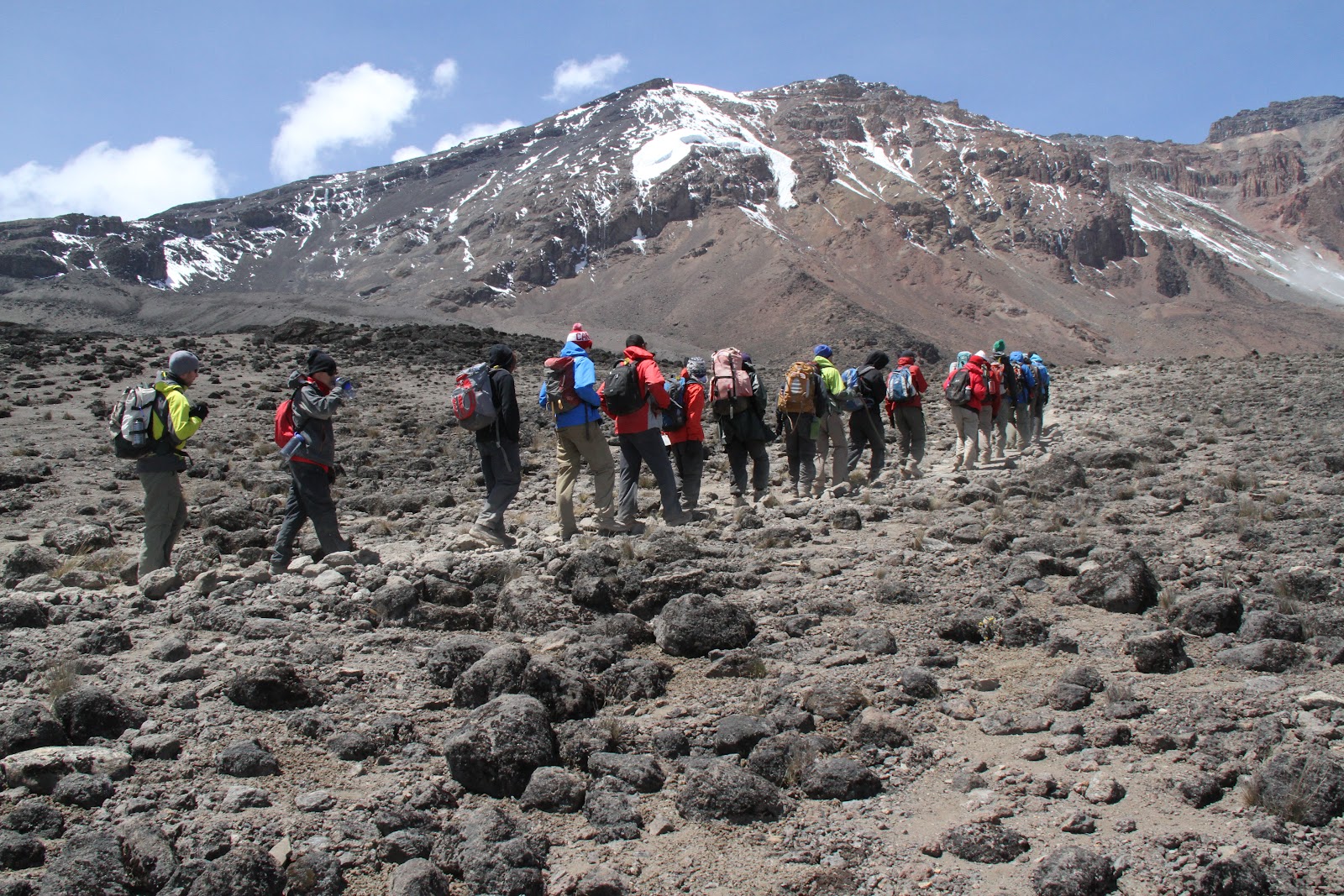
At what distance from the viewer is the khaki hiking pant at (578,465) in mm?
7793

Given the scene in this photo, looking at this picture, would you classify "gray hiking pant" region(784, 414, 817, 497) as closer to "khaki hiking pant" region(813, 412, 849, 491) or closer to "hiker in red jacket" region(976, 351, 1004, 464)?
"khaki hiking pant" region(813, 412, 849, 491)

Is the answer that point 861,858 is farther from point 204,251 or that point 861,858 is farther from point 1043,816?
point 204,251

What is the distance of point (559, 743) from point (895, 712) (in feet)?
4.85

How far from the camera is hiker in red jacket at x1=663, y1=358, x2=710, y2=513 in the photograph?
8.93 m

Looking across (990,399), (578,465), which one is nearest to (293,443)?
(578,465)

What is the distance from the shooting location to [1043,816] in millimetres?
3219

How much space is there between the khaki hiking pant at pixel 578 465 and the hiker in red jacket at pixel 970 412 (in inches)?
218

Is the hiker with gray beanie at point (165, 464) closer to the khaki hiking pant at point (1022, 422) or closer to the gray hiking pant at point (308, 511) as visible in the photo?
the gray hiking pant at point (308, 511)

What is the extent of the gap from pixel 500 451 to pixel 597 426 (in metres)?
0.87

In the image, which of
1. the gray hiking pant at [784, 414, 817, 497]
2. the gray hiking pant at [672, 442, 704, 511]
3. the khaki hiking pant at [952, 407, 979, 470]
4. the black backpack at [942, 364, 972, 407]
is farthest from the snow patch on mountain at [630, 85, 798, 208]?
the gray hiking pant at [672, 442, 704, 511]

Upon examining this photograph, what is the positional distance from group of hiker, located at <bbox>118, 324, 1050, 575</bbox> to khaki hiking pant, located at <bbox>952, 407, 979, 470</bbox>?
0.32 meters

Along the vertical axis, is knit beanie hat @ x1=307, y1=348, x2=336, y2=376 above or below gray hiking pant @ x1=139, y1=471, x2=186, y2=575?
above

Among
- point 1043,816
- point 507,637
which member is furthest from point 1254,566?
point 507,637

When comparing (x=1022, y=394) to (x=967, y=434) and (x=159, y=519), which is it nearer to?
(x=967, y=434)
